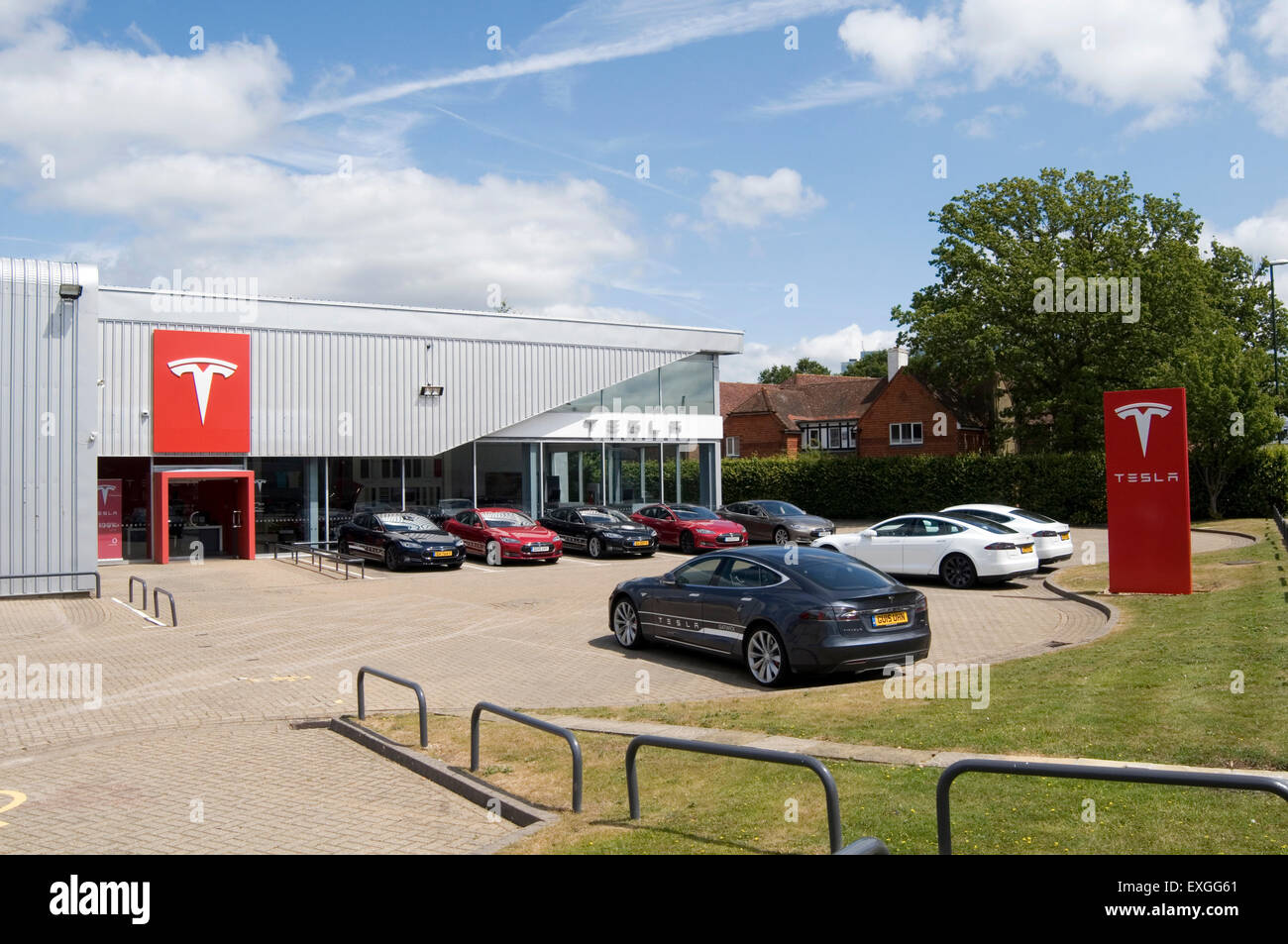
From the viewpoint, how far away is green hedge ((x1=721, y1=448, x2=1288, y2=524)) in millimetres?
33281

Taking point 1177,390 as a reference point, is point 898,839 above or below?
below

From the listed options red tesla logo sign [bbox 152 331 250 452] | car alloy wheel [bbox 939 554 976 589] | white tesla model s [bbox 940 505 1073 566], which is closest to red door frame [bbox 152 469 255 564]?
red tesla logo sign [bbox 152 331 250 452]

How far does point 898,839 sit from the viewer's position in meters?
5.29

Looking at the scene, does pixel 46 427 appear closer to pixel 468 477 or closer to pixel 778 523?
pixel 468 477

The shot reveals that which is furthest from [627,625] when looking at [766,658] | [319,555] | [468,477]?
[468,477]

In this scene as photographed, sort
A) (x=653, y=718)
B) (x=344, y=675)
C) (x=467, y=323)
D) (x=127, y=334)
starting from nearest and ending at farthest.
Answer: (x=653, y=718)
(x=344, y=675)
(x=127, y=334)
(x=467, y=323)

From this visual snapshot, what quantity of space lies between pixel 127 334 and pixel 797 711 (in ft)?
80.3

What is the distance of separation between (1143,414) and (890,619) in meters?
7.88

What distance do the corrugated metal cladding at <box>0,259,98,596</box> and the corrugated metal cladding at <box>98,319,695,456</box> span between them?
7.38 metres

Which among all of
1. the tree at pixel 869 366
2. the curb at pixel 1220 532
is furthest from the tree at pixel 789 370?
the curb at pixel 1220 532

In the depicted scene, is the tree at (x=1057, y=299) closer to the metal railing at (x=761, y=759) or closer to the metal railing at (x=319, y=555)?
the metal railing at (x=319, y=555)

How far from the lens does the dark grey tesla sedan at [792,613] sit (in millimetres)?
10672
